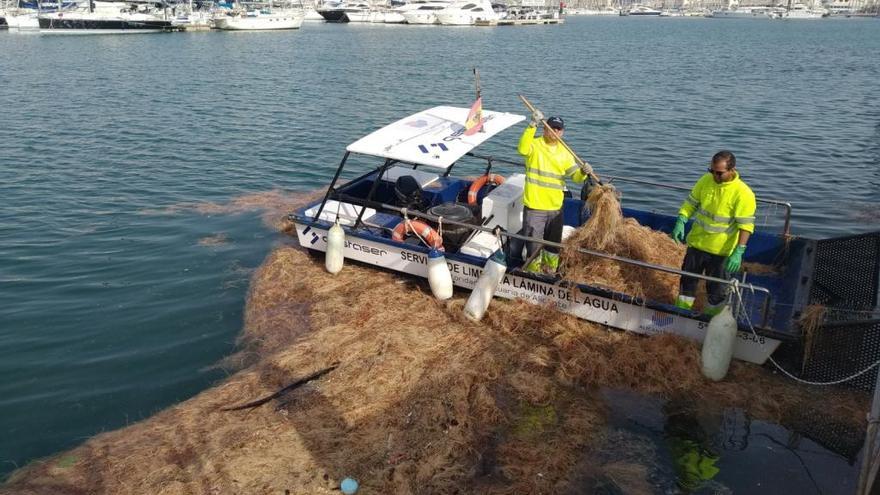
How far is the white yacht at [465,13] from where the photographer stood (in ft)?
350

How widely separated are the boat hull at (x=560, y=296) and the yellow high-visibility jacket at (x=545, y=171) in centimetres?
119

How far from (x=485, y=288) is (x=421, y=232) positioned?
68.5 inches

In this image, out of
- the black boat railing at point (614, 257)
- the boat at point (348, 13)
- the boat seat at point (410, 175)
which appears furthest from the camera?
the boat at point (348, 13)

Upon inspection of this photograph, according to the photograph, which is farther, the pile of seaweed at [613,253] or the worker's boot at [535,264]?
the worker's boot at [535,264]

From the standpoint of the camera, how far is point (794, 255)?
9.52 m

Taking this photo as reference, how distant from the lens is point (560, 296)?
895cm

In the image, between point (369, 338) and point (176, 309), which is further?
point (176, 309)

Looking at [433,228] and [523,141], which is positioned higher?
[523,141]

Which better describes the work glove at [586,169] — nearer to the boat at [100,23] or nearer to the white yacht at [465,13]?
the boat at [100,23]

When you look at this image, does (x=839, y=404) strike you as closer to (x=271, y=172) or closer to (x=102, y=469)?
→ (x=102, y=469)

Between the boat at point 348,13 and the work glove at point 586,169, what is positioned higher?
the boat at point 348,13

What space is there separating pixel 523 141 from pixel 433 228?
2.36m

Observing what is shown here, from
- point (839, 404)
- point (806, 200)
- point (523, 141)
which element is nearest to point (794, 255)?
point (839, 404)

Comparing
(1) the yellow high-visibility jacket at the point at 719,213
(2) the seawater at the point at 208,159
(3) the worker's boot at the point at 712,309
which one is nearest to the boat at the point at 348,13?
(2) the seawater at the point at 208,159
